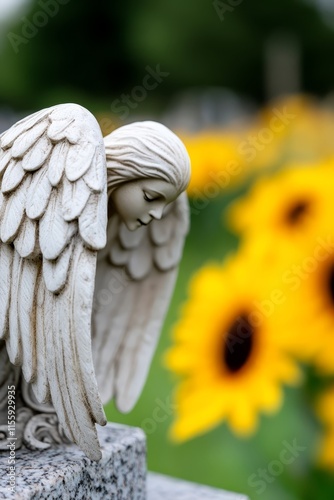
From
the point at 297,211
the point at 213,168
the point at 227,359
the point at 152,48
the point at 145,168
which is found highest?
the point at 152,48

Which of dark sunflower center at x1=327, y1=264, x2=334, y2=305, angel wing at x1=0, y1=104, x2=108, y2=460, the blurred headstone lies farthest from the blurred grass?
the blurred headstone

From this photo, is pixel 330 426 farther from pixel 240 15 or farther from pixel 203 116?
pixel 240 15

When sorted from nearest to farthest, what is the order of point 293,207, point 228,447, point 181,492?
point 181,492, point 228,447, point 293,207

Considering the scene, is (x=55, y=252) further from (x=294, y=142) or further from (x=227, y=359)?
(x=294, y=142)

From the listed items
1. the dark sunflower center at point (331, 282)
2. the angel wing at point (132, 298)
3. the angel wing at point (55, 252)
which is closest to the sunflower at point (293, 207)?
the dark sunflower center at point (331, 282)

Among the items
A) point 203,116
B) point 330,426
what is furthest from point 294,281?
point 203,116

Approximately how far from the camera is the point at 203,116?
11062 mm

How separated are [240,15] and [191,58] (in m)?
1.09

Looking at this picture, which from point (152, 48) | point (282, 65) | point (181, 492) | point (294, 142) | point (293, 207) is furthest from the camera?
point (282, 65)

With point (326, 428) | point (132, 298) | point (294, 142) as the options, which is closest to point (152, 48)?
point (294, 142)

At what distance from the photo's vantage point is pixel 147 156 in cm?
139

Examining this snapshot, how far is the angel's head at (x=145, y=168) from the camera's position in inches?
54.8

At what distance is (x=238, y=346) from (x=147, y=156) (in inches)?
37.5

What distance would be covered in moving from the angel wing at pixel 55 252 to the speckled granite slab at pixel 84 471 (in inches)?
5.1
